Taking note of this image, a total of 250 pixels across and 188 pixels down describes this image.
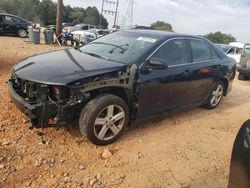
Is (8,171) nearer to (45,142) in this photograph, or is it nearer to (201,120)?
(45,142)

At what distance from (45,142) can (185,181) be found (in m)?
1.91

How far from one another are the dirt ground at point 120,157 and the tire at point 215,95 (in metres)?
0.99

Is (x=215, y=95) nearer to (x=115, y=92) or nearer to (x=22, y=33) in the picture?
(x=115, y=92)

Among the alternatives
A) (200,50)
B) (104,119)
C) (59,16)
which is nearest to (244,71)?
(200,50)

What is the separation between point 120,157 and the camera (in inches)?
153

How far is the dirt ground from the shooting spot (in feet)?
11.1

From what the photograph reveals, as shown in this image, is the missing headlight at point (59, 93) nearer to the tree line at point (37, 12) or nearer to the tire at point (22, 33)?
the tire at point (22, 33)

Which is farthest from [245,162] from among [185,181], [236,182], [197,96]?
[197,96]

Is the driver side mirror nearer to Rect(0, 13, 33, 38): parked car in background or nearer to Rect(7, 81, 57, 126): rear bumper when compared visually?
Rect(7, 81, 57, 126): rear bumper

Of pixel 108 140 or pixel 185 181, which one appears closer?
pixel 185 181

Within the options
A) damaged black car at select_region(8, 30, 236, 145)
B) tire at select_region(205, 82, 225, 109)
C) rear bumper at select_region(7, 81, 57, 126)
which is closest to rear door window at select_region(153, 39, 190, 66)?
damaged black car at select_region(8, 30, 236, 145)

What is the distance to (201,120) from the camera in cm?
561

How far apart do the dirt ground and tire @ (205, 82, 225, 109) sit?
993 mm

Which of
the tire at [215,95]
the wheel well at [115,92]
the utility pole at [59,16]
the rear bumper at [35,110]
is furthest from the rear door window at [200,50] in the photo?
→ the utility pole at [59,16]
